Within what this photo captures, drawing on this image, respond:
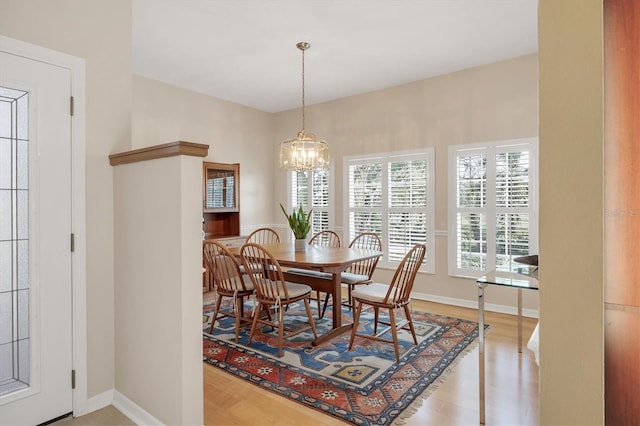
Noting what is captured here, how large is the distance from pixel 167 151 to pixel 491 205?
145 inches

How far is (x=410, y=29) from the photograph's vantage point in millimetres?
3355

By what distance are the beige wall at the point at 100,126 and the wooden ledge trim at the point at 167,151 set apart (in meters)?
0.23

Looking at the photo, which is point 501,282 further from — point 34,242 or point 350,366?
point 34,242

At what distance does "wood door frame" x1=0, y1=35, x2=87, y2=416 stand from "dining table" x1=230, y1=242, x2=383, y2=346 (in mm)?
1488

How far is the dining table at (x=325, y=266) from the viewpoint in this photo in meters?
3.09

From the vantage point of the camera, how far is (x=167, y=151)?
5.94 ft

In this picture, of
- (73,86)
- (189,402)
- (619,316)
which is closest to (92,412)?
(189,402)

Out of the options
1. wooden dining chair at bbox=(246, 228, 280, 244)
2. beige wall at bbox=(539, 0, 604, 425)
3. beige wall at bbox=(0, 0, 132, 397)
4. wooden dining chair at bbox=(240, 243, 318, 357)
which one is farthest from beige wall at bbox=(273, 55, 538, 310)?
beige wall at bbox=(539, 0, 604, 425)

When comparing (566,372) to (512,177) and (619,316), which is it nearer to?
(619,316)

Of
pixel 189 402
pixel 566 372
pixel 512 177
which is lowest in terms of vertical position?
pixel 189 402

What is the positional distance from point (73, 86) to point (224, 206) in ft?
10.9

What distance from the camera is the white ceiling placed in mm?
2980

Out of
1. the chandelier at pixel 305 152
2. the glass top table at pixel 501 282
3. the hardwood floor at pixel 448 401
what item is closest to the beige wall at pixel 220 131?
the chandelier at pixel 305 152

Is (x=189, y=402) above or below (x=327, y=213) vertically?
below
